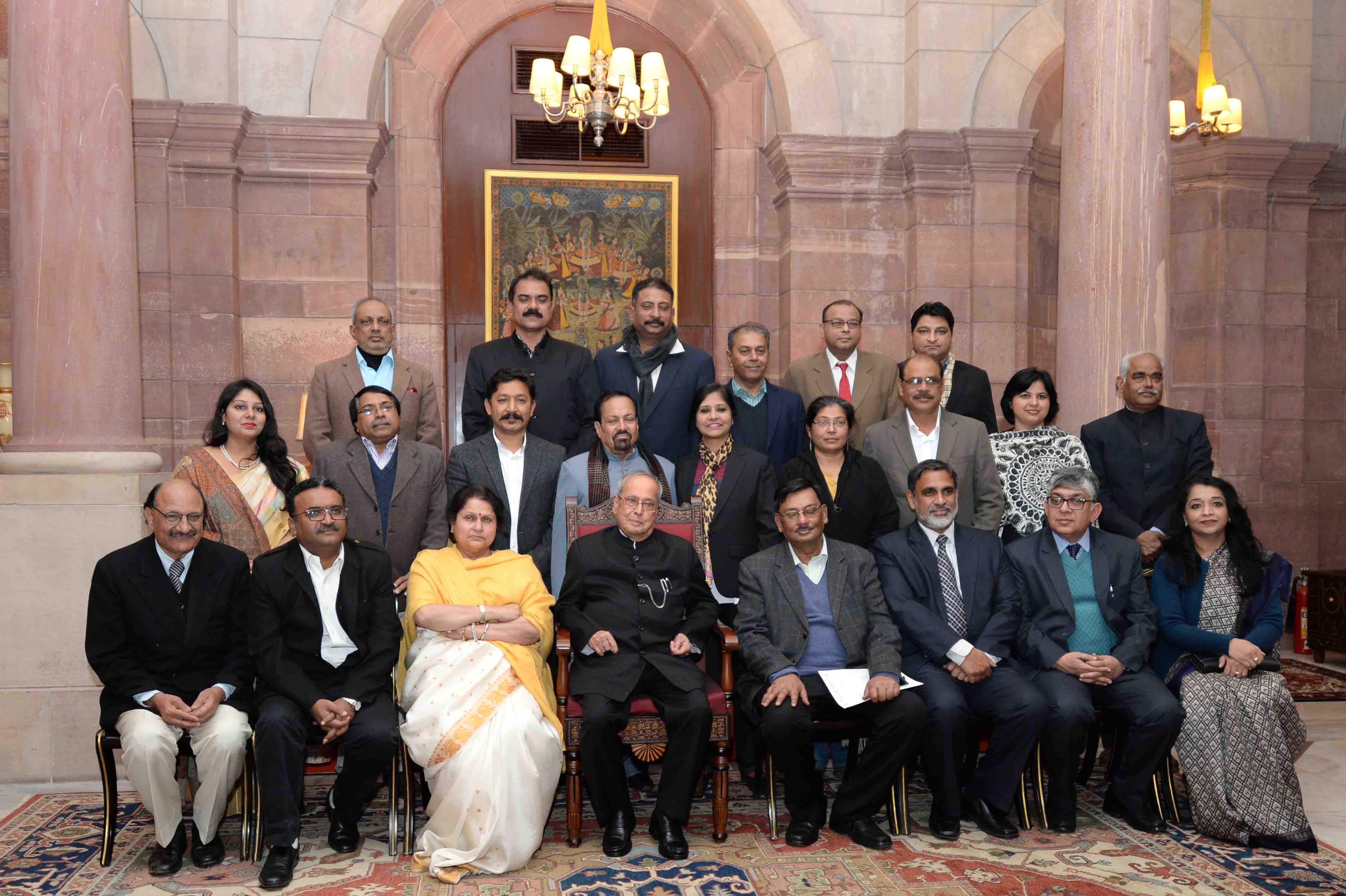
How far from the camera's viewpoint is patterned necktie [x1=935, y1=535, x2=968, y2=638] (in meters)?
4.61

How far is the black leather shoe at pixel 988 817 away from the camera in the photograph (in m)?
4.29

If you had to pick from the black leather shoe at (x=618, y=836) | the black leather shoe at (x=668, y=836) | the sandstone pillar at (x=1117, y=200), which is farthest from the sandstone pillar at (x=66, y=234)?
the sandstone pillar at (x=1117, y=200)

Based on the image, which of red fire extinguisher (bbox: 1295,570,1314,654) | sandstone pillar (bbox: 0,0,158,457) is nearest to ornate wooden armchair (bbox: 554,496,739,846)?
sandstone pillar (bbox: 0,0,158,457)

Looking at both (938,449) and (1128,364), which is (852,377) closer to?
(938,449)

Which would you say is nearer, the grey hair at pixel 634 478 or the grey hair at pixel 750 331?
the grey hair at pixel 634 478

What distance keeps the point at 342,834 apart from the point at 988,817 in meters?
2.48

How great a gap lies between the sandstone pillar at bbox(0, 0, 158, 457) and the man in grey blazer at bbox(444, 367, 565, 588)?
163 centimetres

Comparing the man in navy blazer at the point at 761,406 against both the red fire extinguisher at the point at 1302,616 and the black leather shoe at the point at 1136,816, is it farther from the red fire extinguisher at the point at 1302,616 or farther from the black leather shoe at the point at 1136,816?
the red fire extinguisher at the point at 1302,616

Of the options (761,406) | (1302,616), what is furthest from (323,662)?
(1302,616)

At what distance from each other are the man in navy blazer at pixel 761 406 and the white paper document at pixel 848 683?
1.12 meters

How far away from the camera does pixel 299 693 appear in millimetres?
4113

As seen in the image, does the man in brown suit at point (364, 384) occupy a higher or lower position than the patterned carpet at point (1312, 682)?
higher

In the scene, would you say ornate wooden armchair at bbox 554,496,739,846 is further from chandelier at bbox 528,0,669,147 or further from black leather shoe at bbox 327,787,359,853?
chandelier at bbox 528,0,669,147

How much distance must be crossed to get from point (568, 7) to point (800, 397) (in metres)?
4.54
